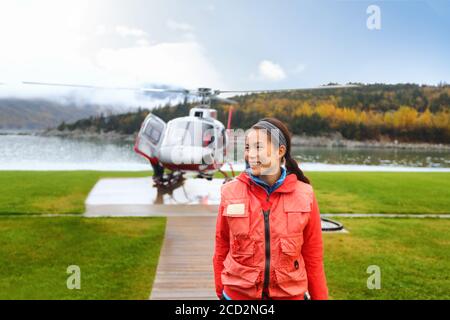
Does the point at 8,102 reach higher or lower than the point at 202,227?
higher

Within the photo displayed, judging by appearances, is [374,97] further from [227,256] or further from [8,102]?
[227,256]

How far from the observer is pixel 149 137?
1134 cm

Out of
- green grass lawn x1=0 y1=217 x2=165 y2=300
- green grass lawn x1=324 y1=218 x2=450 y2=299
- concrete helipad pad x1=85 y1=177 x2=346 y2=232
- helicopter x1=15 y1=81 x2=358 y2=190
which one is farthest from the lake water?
green grass lawn x1=324 y1=218 x2=450 y2=299

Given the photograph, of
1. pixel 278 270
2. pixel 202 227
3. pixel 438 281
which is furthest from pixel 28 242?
pixel 278 270

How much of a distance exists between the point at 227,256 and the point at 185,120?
8219 mm

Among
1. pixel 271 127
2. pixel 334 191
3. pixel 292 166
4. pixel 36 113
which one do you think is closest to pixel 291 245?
pixel 292 166

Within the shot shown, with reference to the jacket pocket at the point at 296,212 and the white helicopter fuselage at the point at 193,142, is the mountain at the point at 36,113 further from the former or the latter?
the jacket pocket at the point at 296,212

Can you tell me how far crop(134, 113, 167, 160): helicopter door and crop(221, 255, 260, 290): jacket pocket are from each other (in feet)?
31.1

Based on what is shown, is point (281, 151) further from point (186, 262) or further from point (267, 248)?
point (186, 262)

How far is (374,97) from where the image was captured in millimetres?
21453

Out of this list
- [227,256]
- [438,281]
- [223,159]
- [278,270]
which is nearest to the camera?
[278,270]

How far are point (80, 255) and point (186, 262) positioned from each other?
5.19ft

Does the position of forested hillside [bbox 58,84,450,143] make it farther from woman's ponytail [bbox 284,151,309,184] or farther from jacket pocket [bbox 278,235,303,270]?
jacket pocket [bbox 278,235,303,270]

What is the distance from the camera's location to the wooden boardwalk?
473cm
